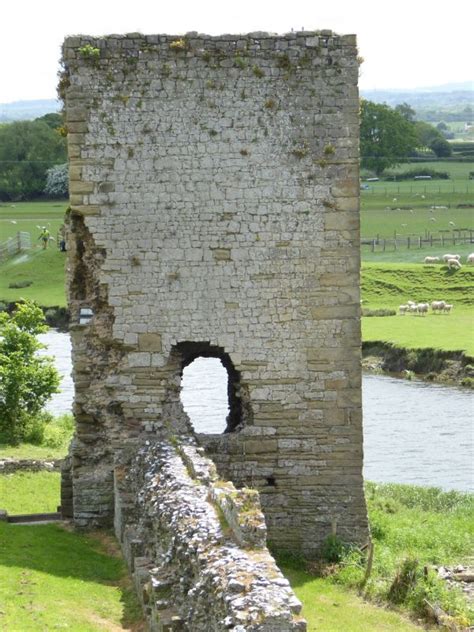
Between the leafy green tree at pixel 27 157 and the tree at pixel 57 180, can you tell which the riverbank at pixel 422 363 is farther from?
the leafy green tree at pixel 27 157

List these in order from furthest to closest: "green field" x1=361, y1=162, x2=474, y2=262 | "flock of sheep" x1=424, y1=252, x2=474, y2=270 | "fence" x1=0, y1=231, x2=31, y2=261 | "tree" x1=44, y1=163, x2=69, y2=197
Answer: "tree" x1=44, y1=163, x2=69, y2=197, "fence" x1=0, y1=231, x2=31, y2=261, "green field" x1=361, y1=162, x2=474, y2=262, "flock of sheep" x1=424, y1=252, x2=474, y2=270

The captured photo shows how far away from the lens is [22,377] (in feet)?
109

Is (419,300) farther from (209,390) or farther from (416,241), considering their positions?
(209,390)

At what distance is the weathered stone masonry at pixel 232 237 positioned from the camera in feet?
63.0

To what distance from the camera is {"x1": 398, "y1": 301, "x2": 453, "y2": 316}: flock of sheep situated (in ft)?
186

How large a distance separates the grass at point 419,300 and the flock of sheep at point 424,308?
38 cm

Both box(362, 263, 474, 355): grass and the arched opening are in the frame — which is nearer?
the arched opening

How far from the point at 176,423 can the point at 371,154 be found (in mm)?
100971

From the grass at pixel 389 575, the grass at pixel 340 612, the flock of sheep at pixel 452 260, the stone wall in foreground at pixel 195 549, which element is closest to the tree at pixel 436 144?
the flock of sheep at pixel 452 260

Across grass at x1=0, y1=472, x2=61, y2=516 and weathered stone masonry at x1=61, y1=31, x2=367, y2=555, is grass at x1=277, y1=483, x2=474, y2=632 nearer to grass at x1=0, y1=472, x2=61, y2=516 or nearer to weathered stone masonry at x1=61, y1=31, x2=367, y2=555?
weathered stone masonry at x1=61, y1=31, x2=367, y2=555

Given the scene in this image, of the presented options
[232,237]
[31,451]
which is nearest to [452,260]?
[31,451]

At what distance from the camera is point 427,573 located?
17.8m

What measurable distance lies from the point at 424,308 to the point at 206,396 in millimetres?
18844

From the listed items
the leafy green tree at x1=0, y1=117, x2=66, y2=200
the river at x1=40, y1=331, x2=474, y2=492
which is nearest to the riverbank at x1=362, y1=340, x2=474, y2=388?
the river at x1=40, y1=331, x2=474, y2=492
